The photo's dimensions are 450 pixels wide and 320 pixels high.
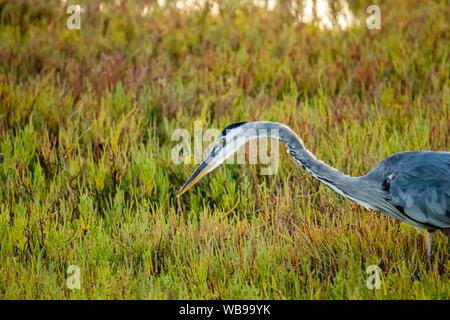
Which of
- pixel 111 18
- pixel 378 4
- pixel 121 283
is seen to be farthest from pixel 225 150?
pixel 378 4

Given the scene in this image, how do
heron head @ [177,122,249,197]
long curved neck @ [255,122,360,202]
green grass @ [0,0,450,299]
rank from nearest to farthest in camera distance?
1. green grass @ [0,0,450,299]
2. long curved neck @ [255,122,360,202]
3. heron head @ [177,122,249,197]

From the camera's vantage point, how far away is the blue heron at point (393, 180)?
467 centimetres

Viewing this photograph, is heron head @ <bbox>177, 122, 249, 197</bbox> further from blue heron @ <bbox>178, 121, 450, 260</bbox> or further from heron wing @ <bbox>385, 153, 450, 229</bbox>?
heron wing @ <bbox>385, 153, 450, 229</bbox>

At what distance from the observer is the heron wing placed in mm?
4633

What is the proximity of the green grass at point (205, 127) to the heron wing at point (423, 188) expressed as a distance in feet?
0.78

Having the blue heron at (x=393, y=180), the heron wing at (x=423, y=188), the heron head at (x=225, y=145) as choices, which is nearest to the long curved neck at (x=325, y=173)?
the blue heron at (x=393, y=180)

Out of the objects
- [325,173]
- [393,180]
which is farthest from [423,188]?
[325,173]

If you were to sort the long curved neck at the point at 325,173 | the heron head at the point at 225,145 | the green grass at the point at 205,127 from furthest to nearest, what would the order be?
the heron head at the point at 225,145
the long curved neck at the point at 325,173
the green grass at the point at 205,127

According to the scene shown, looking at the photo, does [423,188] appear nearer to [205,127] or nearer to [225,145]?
[225,145]

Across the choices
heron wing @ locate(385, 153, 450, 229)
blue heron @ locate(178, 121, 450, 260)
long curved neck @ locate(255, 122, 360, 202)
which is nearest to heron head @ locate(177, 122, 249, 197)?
blue heron @ locate(178, 121, 450, 260)

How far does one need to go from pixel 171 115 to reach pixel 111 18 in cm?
260

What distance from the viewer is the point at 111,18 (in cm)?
911

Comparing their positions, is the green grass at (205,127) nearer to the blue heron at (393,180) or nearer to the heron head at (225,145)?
the blue heron at (393,180)

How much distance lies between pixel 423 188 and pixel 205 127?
2.41 m
